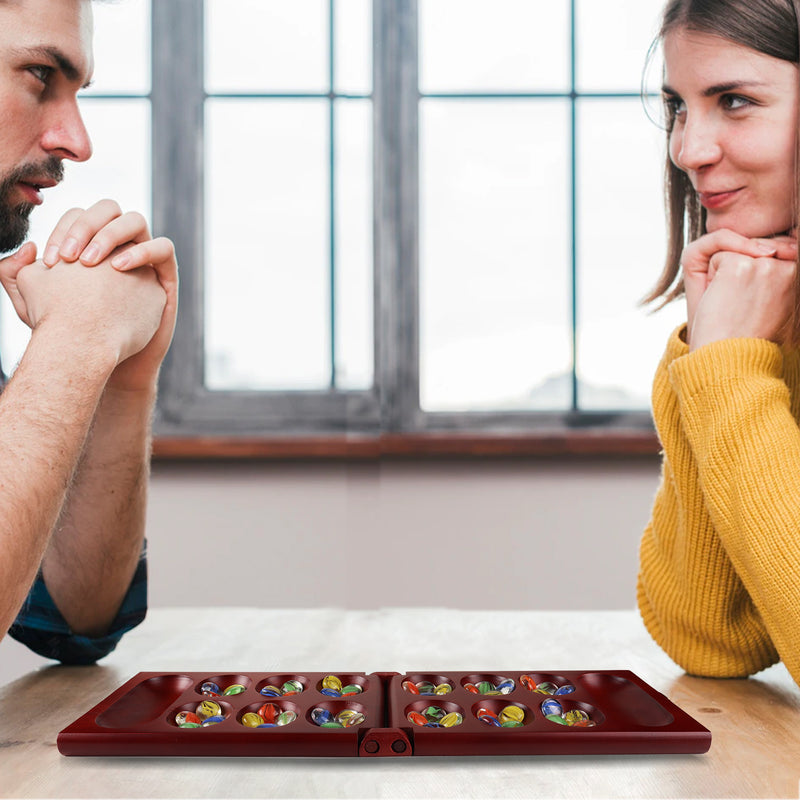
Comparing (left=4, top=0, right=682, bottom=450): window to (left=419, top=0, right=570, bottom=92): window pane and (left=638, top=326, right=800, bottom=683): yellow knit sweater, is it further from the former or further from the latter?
(left=638, top=326, right=800, bottom=683): yellow knit sweater

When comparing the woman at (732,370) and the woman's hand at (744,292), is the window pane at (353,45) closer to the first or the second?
the woman at (732,370)

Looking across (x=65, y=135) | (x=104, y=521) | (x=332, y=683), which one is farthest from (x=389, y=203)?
(x=332, y=683)

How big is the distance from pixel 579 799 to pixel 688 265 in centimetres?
Answer: 73

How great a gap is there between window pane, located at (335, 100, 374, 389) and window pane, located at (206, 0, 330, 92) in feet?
0.43

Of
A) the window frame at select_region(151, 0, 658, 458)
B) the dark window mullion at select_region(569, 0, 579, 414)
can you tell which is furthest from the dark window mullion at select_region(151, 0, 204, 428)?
the dark window mullion at select_region(569, 0, 579, 414)

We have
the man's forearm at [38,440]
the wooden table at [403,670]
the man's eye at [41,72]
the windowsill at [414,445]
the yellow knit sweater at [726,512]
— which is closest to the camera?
the wooden table at [403,670]

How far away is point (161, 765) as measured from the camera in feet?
2.02

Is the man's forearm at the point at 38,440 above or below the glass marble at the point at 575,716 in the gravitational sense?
above

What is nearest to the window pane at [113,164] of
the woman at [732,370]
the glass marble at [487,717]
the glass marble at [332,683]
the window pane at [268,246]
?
the window pane at [268,246]

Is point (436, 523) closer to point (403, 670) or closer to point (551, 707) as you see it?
point (403, 670)

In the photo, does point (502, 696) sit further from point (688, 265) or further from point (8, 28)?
point (8, 28)

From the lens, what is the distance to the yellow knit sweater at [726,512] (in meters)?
0.83

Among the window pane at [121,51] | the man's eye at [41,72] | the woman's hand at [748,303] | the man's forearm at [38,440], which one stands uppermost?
the window pane at [121,51]

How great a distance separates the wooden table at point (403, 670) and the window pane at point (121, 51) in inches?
60.5
